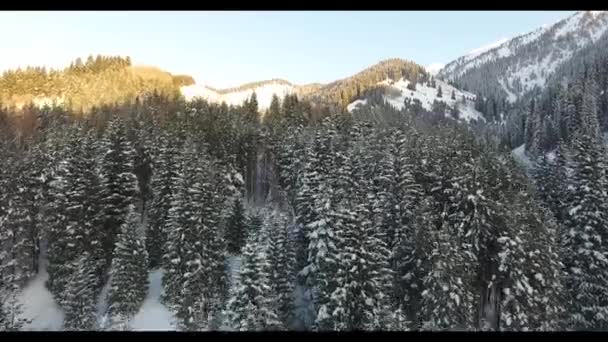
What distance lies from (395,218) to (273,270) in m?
12.2

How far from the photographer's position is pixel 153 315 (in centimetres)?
4341

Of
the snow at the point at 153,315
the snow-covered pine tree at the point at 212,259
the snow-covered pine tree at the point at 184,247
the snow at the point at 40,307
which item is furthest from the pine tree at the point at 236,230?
the snow at the point at 40,307

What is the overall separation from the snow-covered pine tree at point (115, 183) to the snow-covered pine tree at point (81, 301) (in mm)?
4223

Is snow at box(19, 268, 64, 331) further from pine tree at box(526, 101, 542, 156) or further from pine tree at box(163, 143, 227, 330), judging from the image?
pine tree at box(526, 101, 542, 156)

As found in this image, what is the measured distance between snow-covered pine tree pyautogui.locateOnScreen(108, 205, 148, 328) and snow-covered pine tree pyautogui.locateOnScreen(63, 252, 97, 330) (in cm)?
170

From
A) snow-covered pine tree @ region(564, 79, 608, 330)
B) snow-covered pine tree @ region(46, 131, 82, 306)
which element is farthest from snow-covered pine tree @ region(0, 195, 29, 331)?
snow-covered pine tree @ region(564, 79, 608, 330)

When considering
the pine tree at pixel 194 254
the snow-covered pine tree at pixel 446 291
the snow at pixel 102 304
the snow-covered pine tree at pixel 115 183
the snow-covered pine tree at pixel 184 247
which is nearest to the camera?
the snow-covered pine tree at pixel 446 291

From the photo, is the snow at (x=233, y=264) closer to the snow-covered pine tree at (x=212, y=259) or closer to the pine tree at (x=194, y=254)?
the snow-covered pine tree at (x=212, y=259)

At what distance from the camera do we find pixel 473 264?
129 feet

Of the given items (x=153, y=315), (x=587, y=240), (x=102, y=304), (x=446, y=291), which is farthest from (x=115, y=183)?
(x=587, y=240)

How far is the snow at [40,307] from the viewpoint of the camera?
45.2 meters

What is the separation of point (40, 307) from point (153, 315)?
1199cm

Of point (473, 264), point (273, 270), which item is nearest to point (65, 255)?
point (273, 270)
